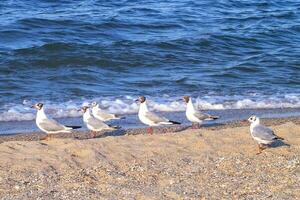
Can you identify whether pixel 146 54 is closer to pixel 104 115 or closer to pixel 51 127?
pixel 104 115

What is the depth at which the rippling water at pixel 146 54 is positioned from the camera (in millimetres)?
15000

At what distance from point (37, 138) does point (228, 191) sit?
15.4ft

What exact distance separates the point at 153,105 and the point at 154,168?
17.6ft

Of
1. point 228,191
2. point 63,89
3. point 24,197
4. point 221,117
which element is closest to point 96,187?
point 24,197

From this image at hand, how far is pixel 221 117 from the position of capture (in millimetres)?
13719

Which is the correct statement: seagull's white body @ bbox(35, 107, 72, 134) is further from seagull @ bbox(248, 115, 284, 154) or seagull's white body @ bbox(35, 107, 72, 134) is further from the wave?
seagull @ bbox(248, 115, 284, 154)

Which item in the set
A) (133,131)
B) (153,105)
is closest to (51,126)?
(133,131)

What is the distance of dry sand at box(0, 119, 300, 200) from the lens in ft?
25.8

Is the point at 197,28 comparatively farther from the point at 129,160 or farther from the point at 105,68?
the point at 129,160

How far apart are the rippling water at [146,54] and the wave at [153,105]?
0.02 metres

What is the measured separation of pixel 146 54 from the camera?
751 inches

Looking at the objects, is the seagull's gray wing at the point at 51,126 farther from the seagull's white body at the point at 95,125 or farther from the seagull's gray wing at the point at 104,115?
the seagull's gray wing at the point at 104,115

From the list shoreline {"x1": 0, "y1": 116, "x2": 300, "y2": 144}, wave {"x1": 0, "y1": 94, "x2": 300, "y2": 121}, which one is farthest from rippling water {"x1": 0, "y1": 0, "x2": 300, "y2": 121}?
shoreline {"x1": 0, "y1": 116, "x2": 300, "y2": 144}

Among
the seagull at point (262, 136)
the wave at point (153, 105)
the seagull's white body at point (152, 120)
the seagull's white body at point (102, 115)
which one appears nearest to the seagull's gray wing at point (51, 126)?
the seagull's white body at point (102, 115)
